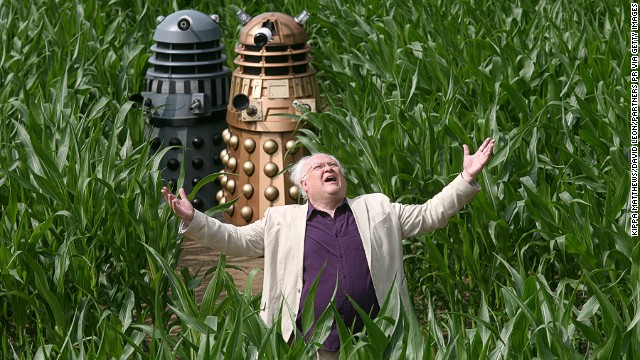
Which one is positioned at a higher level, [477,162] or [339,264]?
[477,162]

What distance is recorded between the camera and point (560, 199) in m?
5.02

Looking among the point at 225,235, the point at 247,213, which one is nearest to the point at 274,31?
the point at 247,213

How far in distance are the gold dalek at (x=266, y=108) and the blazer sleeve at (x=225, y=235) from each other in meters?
2.29

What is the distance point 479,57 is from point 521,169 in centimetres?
167

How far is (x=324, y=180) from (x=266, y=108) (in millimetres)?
2547

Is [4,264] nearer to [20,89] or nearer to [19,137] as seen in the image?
[19,137]

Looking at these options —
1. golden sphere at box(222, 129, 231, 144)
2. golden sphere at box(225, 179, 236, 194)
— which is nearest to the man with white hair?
golden sphere at box(225, 179, 236, 194)

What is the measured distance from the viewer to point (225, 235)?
4156mm

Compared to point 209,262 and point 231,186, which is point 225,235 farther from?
point 231,186

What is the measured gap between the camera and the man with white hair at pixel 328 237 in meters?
4.06

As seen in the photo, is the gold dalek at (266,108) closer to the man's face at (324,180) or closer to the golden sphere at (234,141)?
the golden sphere at (234,141)

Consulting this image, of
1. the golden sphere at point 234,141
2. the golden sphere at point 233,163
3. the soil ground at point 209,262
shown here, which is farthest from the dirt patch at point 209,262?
the golden sphere at point 234,141

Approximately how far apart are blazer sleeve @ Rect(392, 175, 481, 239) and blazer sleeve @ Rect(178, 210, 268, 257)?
445 mm

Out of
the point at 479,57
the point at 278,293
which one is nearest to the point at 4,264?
the point at 278,293
